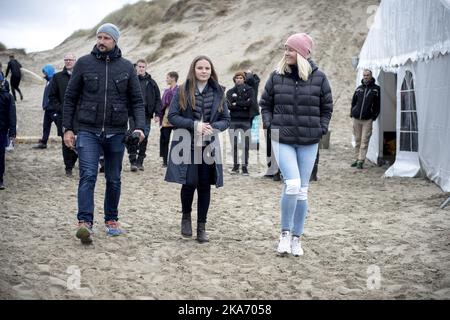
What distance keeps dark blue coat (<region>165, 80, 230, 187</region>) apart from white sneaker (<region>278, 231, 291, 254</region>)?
83 cm

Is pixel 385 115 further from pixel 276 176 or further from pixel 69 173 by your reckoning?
pixel 69 173

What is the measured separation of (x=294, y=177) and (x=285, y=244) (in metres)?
0.68

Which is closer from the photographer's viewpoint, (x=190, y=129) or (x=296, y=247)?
(x=296, y=247)

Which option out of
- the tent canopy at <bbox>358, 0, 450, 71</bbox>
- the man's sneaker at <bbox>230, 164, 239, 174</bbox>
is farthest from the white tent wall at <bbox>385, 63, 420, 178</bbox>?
the man's sneaker at <bbox>230, 164, 239, 174</bbox>

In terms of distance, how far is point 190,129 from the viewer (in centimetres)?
587

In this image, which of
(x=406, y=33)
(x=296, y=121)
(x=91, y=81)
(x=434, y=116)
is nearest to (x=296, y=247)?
(x=296, y=121)

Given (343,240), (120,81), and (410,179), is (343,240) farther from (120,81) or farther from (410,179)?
(410,179)

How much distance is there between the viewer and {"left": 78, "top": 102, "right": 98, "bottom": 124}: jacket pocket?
18.7ft

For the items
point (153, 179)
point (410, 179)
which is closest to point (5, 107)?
point (153, 179)

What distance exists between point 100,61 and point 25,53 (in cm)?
5288

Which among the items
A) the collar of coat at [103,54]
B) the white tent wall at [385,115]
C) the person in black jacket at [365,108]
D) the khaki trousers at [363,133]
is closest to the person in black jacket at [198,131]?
the collar of coat at [103,54]

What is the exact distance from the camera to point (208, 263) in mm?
5352

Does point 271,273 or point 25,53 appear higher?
point 25,53

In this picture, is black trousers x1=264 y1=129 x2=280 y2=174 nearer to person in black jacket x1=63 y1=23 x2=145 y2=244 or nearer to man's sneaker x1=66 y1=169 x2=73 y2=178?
man's sneaker x1=66 y1=169 x2=73 y2=178
